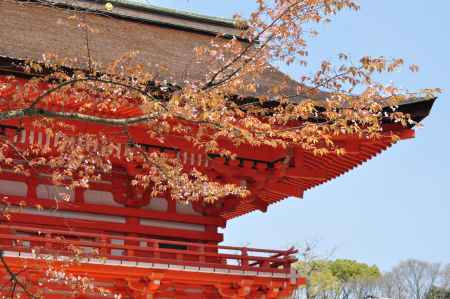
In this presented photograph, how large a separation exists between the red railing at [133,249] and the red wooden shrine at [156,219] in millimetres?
21

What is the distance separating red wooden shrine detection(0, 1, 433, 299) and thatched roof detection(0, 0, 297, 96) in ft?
4.23

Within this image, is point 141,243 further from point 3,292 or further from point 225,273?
point 3,292

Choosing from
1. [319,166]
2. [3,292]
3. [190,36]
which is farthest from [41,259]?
[190,36]

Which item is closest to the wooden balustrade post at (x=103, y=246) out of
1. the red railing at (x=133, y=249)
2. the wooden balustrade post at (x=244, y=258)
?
the red railing at (x=133, y=249)

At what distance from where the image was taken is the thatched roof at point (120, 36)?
42.3ft

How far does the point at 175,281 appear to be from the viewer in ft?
41.4

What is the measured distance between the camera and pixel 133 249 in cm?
1225

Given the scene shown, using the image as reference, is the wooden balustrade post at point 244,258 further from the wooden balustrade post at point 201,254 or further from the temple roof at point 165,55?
the temple roof at point 165,55

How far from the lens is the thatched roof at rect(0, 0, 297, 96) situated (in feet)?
42.3

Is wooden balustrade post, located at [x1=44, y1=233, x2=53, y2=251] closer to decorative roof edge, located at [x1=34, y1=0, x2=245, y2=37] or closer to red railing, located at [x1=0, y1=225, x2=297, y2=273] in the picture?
red railing, located at [x1=0, y1=225, x2=297, y2=273]

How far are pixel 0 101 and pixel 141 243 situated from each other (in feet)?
13.3

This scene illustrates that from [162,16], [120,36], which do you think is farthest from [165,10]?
[120,36]

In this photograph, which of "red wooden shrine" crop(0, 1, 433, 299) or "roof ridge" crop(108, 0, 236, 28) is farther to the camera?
"roof ridge" crop(108, 0, 236, 28)

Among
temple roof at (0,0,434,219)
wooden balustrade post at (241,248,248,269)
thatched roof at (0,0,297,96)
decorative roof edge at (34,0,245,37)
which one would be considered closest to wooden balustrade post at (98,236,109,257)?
temple roof at (0,0,434,219)
